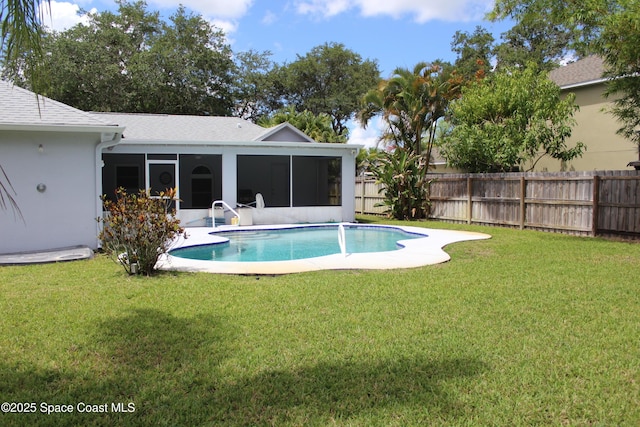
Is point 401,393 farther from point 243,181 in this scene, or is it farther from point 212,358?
point 243,181

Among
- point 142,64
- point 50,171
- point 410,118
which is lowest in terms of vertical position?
point 50,171

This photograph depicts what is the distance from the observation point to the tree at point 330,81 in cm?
4069

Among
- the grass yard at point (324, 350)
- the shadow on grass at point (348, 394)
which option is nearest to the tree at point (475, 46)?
the grass yard at point (324, 350)

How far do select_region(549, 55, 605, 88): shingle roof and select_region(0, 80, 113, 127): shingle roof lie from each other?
1859 centimetres

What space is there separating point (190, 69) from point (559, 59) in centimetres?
2684

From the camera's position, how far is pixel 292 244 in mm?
13719

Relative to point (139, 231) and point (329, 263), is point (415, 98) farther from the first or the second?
point (139, 231)

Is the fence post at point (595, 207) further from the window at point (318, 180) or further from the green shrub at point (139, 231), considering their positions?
the green shrub at point (139, 231)

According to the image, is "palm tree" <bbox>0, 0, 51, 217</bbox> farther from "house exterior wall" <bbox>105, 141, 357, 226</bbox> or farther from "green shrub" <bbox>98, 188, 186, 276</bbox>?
"house exterior wall" <bbox>105, 141, 357, 226</bbox>

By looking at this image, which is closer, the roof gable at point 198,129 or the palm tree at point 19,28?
the palm tree at point 19,28

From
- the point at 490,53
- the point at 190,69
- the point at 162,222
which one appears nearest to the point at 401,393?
the point at 162,222

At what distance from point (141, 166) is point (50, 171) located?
20.9ft

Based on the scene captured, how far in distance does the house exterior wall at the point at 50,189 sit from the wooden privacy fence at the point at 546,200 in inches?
498

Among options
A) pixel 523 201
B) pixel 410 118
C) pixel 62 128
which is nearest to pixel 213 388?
pixel 62 128
